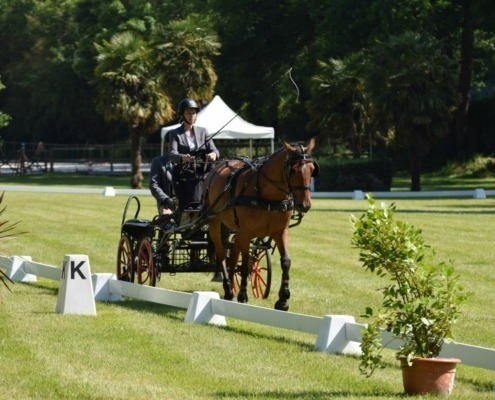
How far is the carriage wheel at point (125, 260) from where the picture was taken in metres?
16.8

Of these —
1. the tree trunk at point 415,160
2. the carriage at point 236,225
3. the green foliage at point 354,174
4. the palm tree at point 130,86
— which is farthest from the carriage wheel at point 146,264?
the palm tree at point 130,86

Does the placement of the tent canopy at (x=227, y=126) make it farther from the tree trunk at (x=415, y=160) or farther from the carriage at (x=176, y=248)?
the carriage at (x=176, y=248)

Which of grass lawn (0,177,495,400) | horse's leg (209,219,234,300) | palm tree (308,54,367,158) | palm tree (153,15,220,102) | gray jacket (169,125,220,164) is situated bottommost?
grass lawn (0,177,495,400)

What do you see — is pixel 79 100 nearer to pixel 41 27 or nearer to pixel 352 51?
pixel 41 27

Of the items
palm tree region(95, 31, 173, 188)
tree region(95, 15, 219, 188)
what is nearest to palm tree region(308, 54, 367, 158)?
tree region(95, 15, 219, 188)

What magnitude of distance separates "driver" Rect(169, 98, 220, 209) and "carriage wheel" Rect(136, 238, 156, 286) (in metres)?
0.68

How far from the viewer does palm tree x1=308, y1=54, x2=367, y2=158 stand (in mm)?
53875

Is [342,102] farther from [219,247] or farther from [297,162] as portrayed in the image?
[297,162]

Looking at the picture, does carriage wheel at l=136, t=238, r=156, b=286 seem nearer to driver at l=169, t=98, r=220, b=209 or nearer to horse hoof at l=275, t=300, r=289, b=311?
driver at l=169, t=98, r=220, b=209

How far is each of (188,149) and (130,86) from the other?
129ft

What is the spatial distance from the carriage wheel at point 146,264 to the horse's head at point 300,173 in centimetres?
284

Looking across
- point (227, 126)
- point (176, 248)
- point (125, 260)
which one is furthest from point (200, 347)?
point (227, 126)

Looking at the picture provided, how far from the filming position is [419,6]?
195 feet

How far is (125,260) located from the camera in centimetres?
1742
